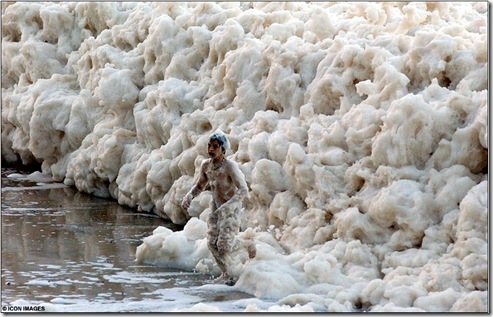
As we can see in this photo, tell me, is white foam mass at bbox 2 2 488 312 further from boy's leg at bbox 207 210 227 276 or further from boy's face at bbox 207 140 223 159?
boy's face at bbox 207 140 223 159

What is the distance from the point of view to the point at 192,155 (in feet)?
32.4

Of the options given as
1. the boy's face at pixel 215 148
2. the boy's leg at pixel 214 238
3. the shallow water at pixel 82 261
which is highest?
the boy's face at pixel 215 148

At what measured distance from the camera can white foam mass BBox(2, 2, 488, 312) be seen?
7359 mm

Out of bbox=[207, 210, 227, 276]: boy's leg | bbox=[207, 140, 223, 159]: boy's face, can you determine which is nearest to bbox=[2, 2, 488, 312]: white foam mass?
bbox=[207, 210, 227, 276]: boy's leg

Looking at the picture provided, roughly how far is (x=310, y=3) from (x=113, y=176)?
9.04ft

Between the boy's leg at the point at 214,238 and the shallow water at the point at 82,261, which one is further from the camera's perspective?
the boy's leg at the point at 214,238

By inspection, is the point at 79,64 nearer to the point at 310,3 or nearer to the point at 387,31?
the point at 310,3

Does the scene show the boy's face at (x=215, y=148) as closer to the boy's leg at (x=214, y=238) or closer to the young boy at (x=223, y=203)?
the young boy at (x=223, y=203)

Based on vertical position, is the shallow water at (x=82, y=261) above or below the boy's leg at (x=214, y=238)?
below

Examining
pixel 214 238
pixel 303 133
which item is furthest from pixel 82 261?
pixel 303 133

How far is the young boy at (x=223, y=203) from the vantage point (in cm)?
777

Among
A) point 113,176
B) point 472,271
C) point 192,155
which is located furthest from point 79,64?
point 472,271

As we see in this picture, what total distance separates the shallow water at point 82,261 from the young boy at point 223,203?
300 millimetres

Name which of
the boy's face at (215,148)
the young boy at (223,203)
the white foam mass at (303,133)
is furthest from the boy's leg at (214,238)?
the boy's face at (215,148)
